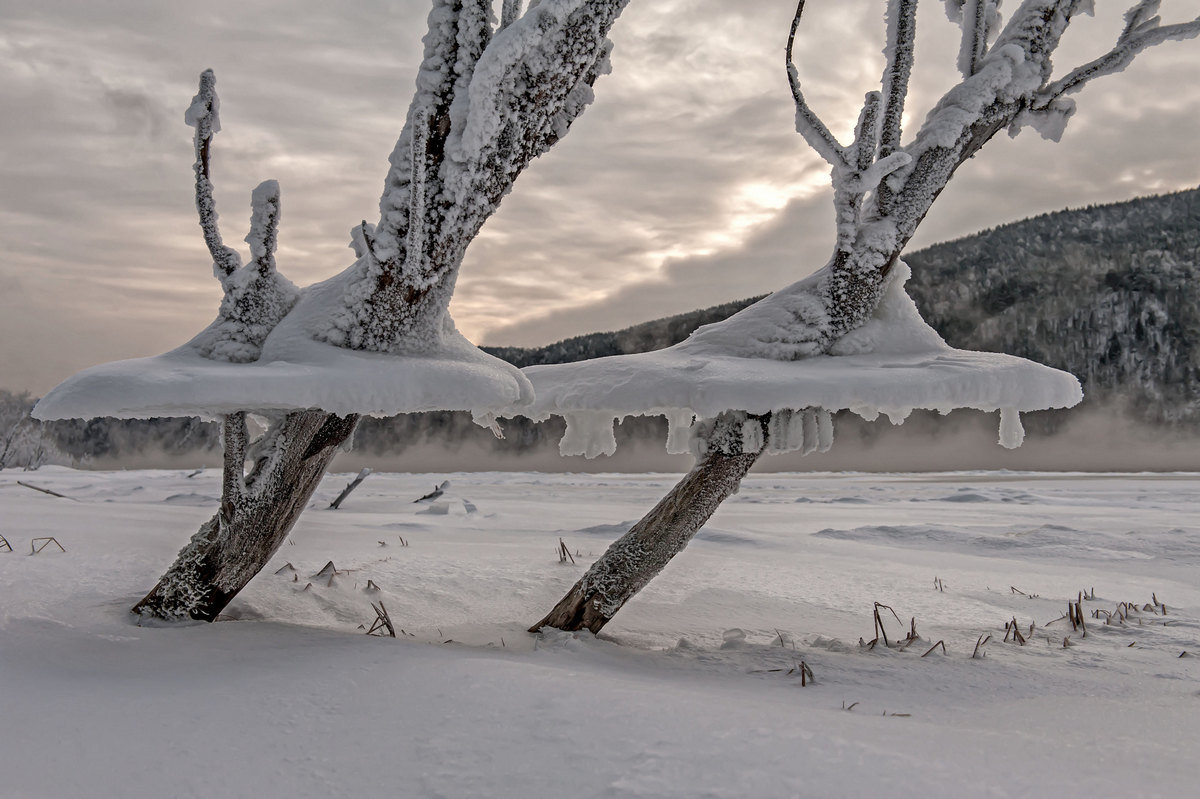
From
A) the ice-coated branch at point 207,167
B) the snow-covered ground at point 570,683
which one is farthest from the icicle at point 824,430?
the ice-coated branch at point 207,167

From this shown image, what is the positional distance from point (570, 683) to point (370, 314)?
156cm

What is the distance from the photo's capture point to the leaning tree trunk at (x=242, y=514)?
2811mm

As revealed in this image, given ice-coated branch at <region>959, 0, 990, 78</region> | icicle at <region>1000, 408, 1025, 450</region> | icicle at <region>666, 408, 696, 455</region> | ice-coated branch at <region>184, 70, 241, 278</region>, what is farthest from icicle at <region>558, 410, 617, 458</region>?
ice-coated branch at <region>959, 0, 990, 78</region>

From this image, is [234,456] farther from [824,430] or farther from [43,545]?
[824,430]

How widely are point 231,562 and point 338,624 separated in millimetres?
658

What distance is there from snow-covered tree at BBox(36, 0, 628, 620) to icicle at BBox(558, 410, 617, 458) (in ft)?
1.35

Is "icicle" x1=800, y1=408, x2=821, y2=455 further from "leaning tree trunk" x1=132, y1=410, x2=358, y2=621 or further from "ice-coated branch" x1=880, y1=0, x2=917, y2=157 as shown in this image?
"leaning tree trunk" x1=132, y1=410, x2=358, y2=621

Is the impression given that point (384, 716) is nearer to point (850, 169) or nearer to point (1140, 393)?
point (850, 169)

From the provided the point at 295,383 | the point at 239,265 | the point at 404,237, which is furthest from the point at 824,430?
the point at 239,265

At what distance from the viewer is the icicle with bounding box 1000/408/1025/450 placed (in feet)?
9.89

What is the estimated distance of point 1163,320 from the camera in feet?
71.7

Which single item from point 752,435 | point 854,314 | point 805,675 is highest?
point 854,314

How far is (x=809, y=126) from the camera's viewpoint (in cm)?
329

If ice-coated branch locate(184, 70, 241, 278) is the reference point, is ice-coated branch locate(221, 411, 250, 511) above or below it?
below
